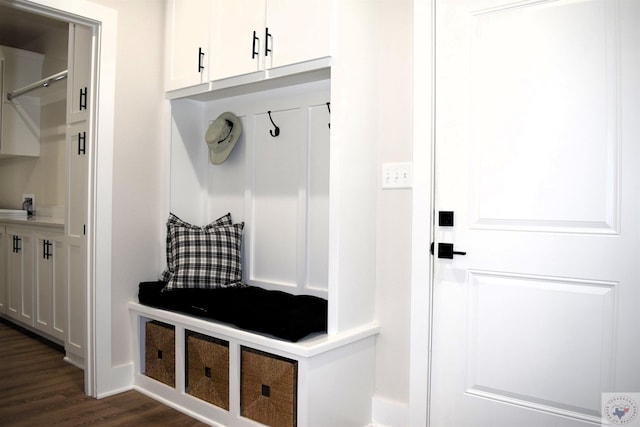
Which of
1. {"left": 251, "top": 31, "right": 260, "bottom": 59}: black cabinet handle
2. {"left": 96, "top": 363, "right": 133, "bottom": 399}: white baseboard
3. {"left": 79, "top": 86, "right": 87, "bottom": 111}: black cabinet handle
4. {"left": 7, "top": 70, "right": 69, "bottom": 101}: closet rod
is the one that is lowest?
{"left": 96, "top": 363, "right": 133, "bottom": 399}: white baseboard

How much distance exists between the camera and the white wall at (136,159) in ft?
8.70

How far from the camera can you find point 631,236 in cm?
164

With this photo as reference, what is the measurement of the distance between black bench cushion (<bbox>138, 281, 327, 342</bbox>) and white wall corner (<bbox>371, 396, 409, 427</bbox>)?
479mm

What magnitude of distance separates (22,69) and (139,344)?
3035 mm

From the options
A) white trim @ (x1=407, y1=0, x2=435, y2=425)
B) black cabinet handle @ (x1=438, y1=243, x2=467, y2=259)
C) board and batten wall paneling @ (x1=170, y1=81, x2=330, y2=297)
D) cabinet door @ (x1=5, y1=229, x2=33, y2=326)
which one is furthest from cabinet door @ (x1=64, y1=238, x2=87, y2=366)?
black cabinet handle @ (x1=438, y1=243, x2=467, y2=259)

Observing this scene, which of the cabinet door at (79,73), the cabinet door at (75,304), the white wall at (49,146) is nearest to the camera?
the cabinet door at (79,73)

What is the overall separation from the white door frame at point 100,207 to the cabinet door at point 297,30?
960 millimetres

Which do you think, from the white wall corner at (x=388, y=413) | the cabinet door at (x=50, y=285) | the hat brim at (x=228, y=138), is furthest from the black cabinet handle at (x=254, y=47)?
the cabinet door at (x=50, y=285)

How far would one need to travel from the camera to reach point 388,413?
2207 millimetres

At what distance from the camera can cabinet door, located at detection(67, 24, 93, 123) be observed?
2883 mm

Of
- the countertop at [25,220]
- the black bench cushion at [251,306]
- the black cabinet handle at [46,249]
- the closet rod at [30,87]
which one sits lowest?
the black bench cushion at [251,306]

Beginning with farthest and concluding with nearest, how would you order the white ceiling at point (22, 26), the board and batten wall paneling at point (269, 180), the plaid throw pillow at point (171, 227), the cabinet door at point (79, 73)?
the white ceiling at point (22, 26), the cabinet door at point (79, 73), the plaid throw pillow at point (171, 227), the board and batten wall paneling at point (269, 180)

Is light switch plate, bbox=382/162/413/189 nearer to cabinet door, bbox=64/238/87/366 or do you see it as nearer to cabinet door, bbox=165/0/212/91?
cabinet door, bbox=165/0/212/91

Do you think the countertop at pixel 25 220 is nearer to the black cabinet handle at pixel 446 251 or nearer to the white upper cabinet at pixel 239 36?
the white upper cabinet at pixel 239 36
